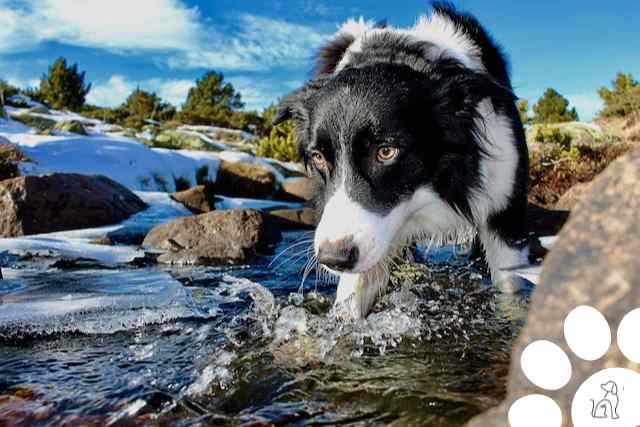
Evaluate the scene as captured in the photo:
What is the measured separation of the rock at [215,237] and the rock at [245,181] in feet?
21.9

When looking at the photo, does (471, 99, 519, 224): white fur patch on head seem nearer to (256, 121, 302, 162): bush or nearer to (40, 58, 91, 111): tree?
(256, 121, 302, 162): bush

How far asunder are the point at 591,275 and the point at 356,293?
7.02ft

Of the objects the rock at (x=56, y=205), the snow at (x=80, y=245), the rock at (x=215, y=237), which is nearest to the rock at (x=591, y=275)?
the rock at (x=215, y=237)

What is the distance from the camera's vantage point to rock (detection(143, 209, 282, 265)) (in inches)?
248

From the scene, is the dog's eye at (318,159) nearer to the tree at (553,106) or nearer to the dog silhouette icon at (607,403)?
the dog silhouette icon at (607,403)

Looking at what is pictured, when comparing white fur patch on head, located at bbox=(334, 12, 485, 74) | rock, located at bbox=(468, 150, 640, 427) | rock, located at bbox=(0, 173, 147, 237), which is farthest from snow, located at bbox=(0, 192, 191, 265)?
rock, located at bbox=(468, 150, 640, 427)

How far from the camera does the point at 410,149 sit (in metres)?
3.05

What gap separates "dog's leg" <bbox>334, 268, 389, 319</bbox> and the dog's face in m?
0.29

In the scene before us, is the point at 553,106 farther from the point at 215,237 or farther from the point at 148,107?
the point at 215,237

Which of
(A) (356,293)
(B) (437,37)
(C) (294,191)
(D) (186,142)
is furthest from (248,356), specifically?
(D) (186,142)

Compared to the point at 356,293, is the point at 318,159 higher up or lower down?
higher up

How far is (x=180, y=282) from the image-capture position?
491 cm

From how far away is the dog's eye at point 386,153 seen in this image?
2.97 meters

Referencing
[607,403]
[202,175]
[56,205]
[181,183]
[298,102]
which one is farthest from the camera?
[202,175]
